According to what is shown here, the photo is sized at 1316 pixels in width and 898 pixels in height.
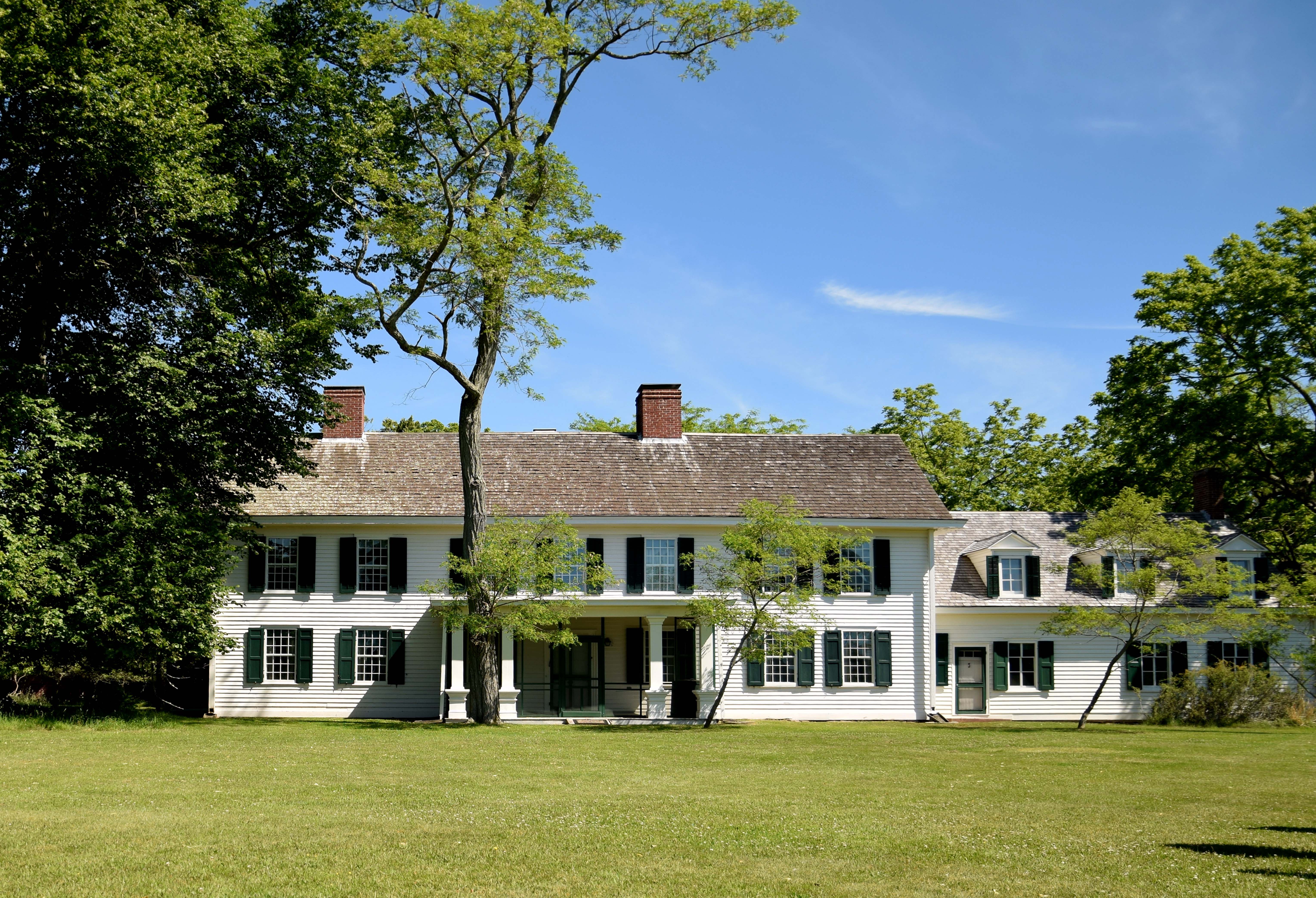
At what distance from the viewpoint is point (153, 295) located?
74.6 feet

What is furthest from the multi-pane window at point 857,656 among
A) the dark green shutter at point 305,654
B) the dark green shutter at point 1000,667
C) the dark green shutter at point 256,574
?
the dark green shutter at point 256,574

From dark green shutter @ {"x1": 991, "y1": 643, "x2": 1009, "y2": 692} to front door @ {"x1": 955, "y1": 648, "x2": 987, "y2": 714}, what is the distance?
0.18 metres

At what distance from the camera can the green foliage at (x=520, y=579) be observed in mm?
23562

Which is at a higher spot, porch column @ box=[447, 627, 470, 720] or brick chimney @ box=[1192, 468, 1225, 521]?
brick chimney @ box=[1192, 468, 1225, 521]

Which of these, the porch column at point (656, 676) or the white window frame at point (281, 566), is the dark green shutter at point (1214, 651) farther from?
the white window frame at point (281, 566)

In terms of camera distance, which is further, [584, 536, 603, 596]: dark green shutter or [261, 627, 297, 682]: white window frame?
[261, 627, 297, 682]: white window frame

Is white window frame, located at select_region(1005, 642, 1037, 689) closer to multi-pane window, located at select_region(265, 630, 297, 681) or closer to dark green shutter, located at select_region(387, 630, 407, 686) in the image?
dark green shutter, located at select_region(387, 630, 407, 686)

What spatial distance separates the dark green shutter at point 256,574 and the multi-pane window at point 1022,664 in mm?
18812

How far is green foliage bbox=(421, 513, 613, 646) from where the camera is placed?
2356cm

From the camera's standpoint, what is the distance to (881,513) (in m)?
28.5

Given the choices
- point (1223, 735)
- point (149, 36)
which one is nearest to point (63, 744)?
point (149, 36)

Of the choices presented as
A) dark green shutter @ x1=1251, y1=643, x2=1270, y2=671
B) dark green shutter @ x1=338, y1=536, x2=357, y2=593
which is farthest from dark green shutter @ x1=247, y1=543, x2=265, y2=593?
dark green shutter @ x1=1251, y1=643, x2=1270, y2=671

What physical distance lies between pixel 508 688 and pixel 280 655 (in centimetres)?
583

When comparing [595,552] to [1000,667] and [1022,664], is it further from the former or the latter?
[1022,664]
